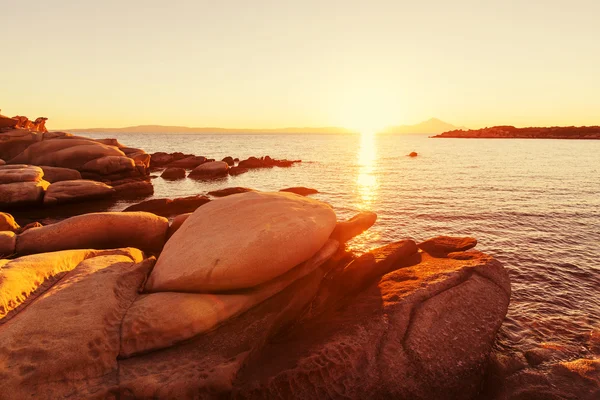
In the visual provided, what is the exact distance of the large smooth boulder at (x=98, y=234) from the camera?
887cm

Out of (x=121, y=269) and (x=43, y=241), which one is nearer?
(x=121, y=269)

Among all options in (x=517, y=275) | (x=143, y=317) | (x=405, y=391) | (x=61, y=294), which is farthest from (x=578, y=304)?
(x=61, y=294)

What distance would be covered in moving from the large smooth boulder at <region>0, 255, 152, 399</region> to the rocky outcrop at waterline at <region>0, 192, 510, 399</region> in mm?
18

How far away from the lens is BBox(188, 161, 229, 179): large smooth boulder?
35.3 metres

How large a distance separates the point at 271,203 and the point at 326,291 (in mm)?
2427

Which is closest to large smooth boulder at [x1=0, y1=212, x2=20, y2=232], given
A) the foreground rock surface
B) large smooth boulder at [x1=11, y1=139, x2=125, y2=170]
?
the foreground rock surface

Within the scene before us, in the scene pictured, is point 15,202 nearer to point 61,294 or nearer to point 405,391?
point 61,294

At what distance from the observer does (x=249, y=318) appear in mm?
6027

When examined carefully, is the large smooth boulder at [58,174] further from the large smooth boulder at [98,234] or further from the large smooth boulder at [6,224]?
the large smooth boulder at [98,234]

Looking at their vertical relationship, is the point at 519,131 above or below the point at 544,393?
above

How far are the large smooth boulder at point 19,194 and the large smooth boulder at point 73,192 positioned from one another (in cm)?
52

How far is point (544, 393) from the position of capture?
5340mm

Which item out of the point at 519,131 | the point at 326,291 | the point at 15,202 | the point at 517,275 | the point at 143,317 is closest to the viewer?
the point at 143,317

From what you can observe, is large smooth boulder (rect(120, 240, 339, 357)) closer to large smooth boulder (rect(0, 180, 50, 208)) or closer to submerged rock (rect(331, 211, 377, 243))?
submerged rock (rect(331, 211, 377, 243))
